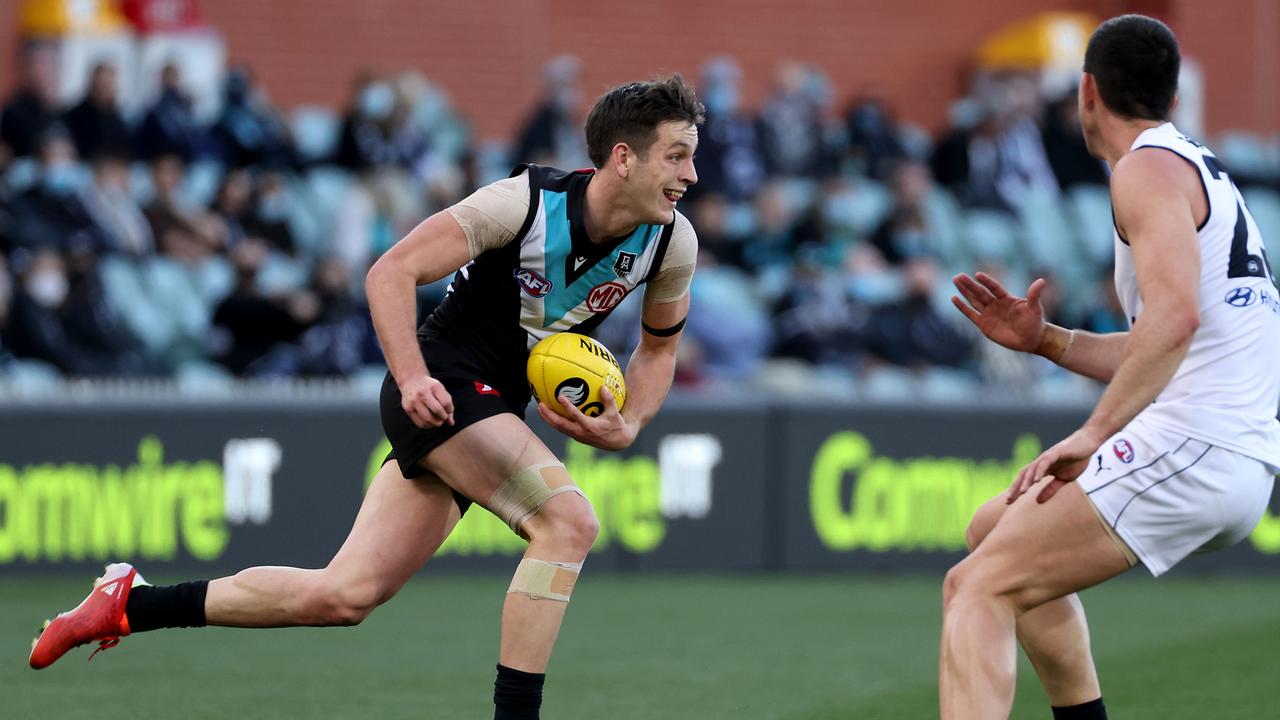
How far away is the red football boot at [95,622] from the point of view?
5.74 metres

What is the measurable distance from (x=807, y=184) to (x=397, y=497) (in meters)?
11.2

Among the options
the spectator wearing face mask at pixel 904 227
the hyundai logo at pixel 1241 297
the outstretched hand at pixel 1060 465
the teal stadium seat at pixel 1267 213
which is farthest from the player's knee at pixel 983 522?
the teal stadium seat at pixel 1267 213

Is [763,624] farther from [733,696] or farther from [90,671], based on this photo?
[90,671]

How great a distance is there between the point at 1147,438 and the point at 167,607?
307 cm

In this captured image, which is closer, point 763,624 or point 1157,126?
point 1157,126

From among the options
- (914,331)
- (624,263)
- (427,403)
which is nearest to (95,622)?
(427,403)

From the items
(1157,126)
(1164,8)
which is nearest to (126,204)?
(1157,126)

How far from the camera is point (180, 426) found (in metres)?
11.1

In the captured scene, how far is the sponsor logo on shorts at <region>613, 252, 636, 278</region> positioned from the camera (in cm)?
577

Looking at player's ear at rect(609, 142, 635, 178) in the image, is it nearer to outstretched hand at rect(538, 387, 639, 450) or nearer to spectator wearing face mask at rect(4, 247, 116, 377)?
outstretched hand at rect(538, 387, 639, 450)

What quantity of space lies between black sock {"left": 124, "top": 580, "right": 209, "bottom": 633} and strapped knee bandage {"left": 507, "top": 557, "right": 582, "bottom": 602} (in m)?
1.07

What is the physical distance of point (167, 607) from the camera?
5672 millimetres

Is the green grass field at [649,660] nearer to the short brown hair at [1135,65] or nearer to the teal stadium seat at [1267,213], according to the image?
the short brown hair at [1135,65]

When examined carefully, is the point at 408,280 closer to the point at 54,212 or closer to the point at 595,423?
the point at 595,423
